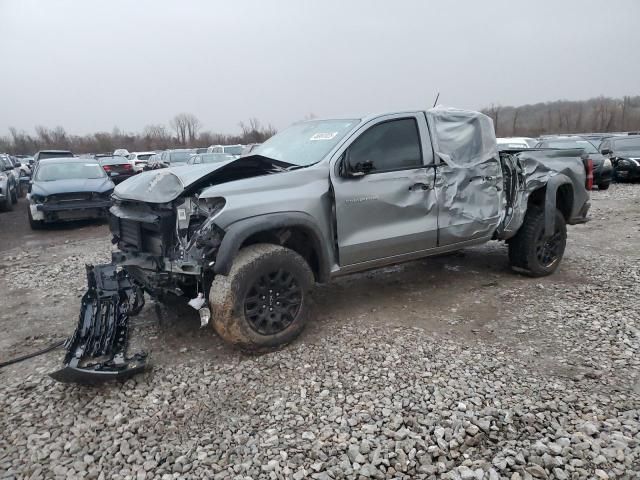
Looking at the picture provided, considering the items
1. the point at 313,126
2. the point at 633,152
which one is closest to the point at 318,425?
the point at 313,126

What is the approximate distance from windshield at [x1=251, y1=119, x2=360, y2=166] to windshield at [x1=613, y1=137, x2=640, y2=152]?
15.7m

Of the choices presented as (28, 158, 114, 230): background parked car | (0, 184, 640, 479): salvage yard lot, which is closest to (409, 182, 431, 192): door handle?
(0, 184, 640, 479): salvage yard lot

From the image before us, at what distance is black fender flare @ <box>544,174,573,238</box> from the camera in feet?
18.0

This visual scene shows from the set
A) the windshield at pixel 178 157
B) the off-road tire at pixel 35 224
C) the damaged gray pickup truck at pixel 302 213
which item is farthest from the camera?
the windshield at pixel 178 157

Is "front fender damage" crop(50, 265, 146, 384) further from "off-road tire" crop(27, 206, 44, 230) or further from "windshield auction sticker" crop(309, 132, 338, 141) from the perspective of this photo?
"off-road tire" crop(27, 206, 44, 230)

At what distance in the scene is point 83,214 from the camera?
10.1m

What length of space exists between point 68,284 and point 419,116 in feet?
15.6

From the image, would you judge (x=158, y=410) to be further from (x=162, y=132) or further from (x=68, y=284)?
(x=162, y=132)

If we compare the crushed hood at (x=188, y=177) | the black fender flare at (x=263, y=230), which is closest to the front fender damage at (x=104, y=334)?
the crushed hood at (x=188, y=177)

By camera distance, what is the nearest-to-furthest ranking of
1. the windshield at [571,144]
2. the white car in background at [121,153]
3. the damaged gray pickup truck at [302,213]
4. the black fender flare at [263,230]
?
the black fender flare at [263,230]
the damaged gray pickup truck at [302,213]
the windshield at [571,144]
the white car in background at [121,153]

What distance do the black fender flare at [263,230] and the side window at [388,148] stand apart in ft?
2.38

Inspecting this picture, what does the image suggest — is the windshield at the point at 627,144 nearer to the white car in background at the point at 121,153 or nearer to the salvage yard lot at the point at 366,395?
the salvage yard lot at the point at 366,395

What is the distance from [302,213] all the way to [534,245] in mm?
3146

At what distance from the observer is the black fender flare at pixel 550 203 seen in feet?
18.0
